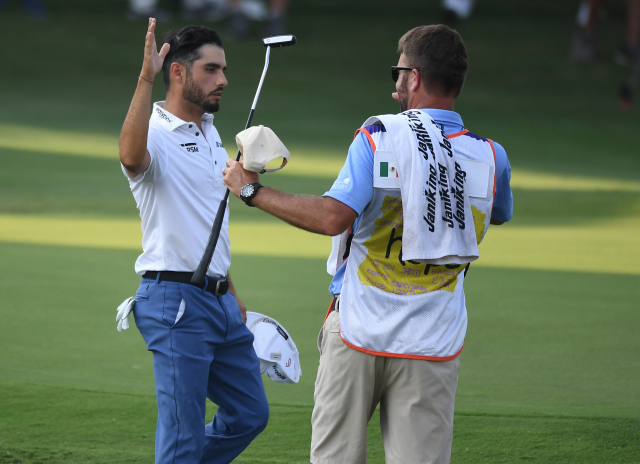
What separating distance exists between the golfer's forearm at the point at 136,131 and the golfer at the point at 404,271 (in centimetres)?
39

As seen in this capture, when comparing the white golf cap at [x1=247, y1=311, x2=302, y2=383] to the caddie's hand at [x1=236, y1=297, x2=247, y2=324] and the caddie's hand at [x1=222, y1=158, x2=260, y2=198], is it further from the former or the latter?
the caddie's hand at [x1=222, y1=158, x2=260, y2=198]

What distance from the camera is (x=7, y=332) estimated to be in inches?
212

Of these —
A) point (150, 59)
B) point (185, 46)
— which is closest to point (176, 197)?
point (150, 59)

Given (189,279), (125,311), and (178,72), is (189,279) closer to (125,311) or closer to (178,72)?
(125,311)

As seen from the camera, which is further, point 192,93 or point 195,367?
point 192,93

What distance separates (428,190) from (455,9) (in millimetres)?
21727

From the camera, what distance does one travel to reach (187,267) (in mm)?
3059

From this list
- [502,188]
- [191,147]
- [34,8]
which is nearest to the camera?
[502,188]

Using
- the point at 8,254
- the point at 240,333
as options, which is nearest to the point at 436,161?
the point at 240,333

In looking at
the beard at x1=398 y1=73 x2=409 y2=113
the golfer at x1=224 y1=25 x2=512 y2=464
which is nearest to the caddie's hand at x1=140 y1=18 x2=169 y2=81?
the golfer at x1=224 y1=25 x2=512 y2=464

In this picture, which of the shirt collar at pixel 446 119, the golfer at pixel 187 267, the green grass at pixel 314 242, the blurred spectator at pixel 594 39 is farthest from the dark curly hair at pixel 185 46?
the blurred spectator at pixel 594 39

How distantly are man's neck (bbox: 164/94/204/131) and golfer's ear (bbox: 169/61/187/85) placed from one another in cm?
7

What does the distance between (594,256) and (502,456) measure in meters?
5.12

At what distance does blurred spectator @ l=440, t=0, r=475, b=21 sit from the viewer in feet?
75.7
